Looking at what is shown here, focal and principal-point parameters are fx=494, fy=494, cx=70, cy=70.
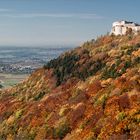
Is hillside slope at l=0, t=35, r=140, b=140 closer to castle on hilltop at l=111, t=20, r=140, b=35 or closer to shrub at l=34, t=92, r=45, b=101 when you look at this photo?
shrub at l=34, t=92, r=45, b=101

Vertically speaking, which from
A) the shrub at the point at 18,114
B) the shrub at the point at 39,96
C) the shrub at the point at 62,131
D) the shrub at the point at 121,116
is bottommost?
the shrub at the point at 18,114

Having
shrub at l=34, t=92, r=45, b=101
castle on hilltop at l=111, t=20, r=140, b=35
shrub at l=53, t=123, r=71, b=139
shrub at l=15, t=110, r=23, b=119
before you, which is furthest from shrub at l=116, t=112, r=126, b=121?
castle on hilltop at l=111, t=20, r=140, b=35

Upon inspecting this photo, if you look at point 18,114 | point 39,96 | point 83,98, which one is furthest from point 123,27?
point 83,98

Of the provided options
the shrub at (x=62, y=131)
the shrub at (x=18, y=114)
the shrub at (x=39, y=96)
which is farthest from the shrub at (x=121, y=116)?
the shrub at (x=39, y=96)

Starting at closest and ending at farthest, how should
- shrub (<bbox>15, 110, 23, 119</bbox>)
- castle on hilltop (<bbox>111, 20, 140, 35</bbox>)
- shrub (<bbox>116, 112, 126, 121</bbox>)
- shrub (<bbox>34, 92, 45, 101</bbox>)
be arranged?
shrub (<bbox>116, 112, 126, 121</bbox>) < shrub (<bbox>15, 110, 23, 119</bbox>) < shrub (<bbox>34, 92, 45, 101</bbox>) < castle on hilltop (<bbox>111, 20, 140, 35</bbox>)

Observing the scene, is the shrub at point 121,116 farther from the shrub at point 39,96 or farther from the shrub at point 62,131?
the shrub at point 39,96

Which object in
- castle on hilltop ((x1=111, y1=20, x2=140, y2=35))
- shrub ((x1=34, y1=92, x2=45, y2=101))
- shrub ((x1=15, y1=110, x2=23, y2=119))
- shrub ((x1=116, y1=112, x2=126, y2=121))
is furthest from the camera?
castle on hilltop ((x1=111, y1=20, x2=140, y2=35))
